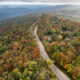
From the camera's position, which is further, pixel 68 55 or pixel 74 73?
pixel 68 55

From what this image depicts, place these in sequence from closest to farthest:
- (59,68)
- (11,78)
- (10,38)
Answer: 1. (11,78)
2. (59,68)
3. (10,38)

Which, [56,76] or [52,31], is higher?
[52,31]

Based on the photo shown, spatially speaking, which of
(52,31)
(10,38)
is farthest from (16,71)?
(52,31)

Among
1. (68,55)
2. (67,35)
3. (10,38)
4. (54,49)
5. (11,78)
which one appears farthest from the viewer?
(10,38)

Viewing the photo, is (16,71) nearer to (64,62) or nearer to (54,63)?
(54,63)

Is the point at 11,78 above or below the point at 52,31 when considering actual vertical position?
below

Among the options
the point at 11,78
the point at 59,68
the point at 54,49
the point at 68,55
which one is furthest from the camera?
the point at 54,49

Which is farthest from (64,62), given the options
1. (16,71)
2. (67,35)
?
(67,35)

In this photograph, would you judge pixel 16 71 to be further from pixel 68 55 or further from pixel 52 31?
pixel 52 31

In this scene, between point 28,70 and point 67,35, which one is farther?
point 67,35
